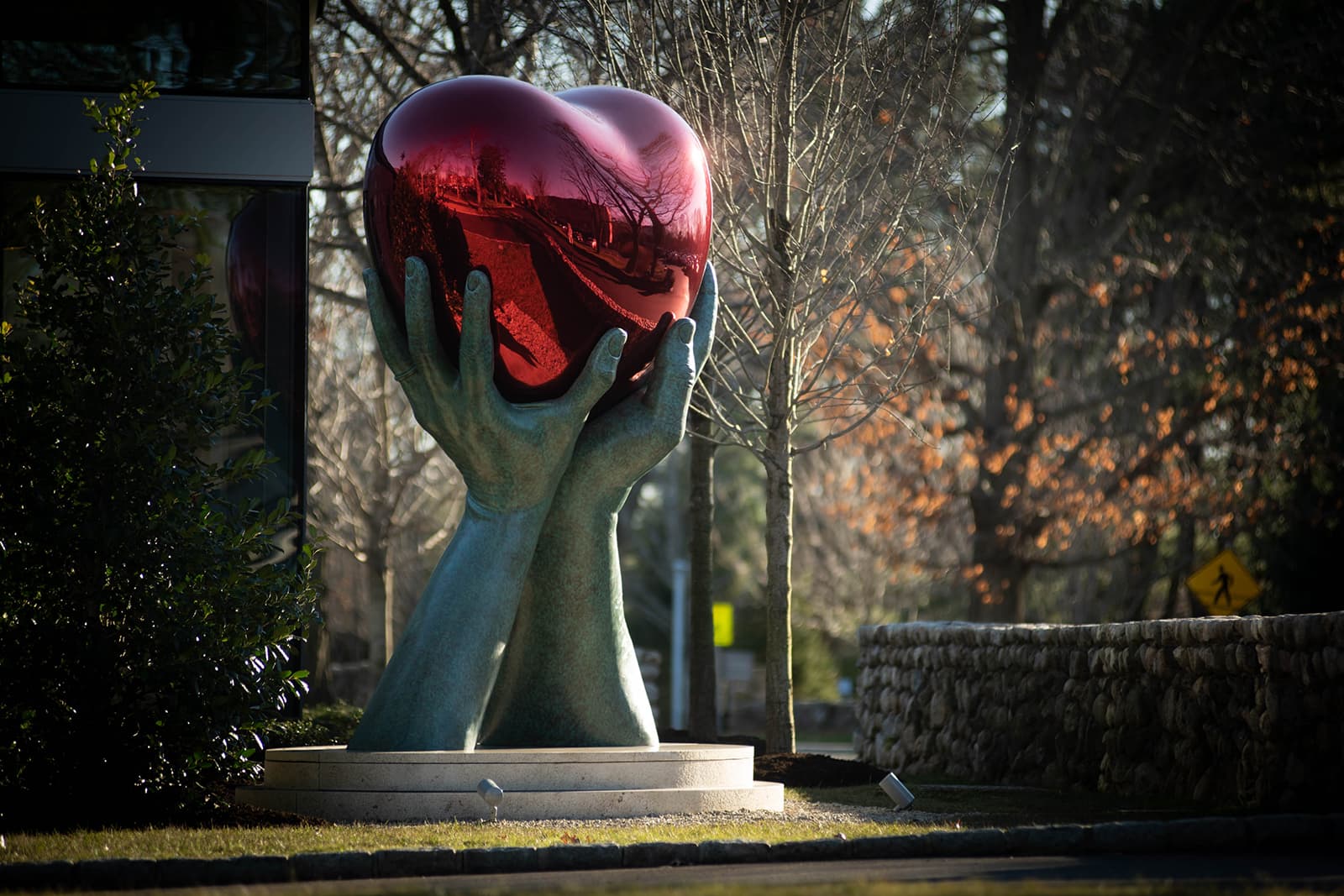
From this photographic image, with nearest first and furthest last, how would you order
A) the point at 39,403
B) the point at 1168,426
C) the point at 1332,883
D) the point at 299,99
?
the point at 1332,883 → the point at 39,403 → the point at 299,99 → the point at 1168,426

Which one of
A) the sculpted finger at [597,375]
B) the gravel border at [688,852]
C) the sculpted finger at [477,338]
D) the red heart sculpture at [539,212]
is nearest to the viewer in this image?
the gravel border at [688,852]

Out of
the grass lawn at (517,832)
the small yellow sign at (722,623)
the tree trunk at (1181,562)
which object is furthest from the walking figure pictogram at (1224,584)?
the small yellow sign at (722,623)

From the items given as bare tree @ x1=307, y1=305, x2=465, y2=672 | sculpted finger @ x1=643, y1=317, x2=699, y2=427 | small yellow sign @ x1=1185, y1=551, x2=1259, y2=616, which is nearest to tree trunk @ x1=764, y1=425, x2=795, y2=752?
sculpted finger @ x1=643, y1=317, x2=699, y2=427

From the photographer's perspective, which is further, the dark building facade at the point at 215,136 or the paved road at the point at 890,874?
the dark building facade at the point at 215,136

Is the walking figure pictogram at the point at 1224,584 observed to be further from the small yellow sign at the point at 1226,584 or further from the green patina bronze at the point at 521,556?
the green patina bronze at the point at 521,556

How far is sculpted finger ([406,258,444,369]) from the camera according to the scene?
10.1 metres

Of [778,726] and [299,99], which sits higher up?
[299,99]

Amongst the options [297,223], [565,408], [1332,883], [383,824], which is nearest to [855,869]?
[1332,883]

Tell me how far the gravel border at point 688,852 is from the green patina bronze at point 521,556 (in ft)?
8.13

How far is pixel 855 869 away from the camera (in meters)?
7.61

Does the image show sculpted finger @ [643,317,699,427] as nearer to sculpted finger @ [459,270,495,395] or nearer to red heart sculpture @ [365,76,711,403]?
red heart sculpture @ [365,76,711,403]

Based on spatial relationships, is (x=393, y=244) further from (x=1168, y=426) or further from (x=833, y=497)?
(x=833, y=497)

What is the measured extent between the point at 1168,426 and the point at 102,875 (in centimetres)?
1934

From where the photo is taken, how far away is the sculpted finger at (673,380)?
10.8 metres
